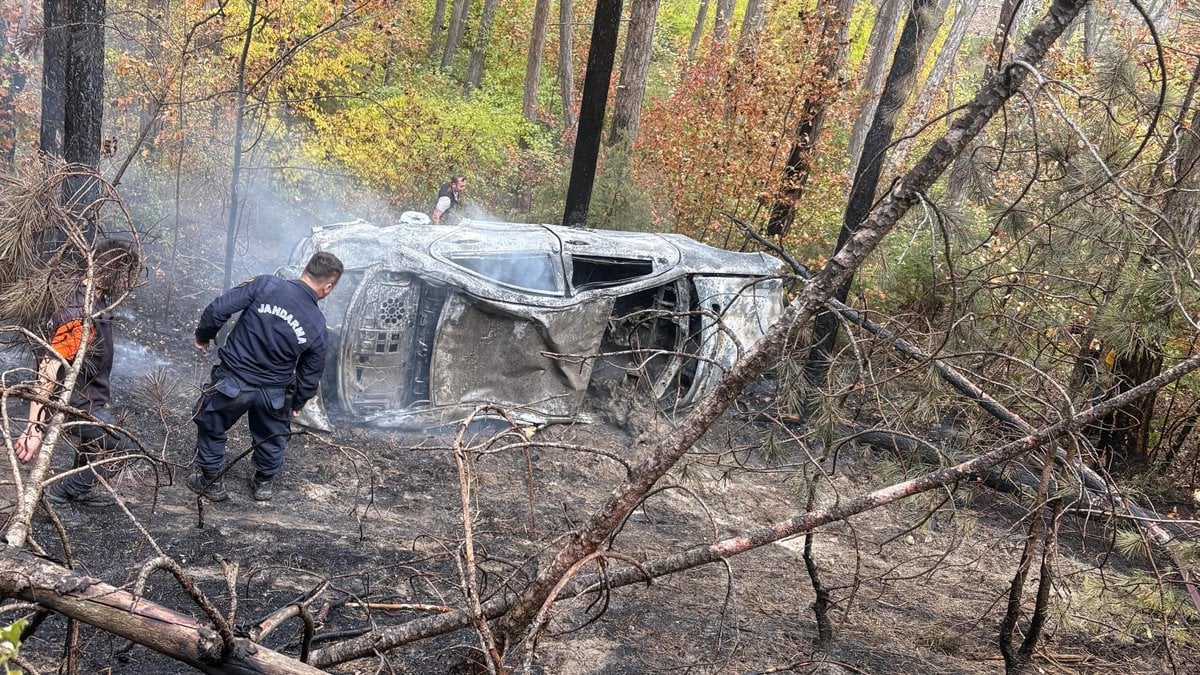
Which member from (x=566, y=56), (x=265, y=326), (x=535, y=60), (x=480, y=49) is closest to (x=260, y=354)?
(x=265, y=326)

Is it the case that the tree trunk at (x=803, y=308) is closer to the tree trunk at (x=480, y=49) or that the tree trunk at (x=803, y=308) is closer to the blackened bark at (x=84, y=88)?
the blackened bark at (x=84, y=88)

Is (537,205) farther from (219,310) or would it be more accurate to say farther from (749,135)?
(219,310)

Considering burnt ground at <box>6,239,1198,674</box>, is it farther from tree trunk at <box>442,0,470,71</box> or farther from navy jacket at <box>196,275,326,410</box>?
tree trunk at <box>442,0,470,71</box>

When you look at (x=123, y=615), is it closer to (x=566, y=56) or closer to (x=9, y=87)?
(x=9, y=87)

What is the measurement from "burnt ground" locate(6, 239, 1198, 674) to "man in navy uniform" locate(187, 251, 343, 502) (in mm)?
385

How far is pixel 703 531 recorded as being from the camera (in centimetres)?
651

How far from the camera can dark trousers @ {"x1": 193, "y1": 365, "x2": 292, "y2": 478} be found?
5.15 m

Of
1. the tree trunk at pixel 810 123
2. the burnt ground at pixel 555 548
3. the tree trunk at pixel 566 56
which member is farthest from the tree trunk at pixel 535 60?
the burnt ground at pixel 555 548

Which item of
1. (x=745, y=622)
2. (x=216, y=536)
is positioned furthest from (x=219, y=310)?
(x=745, y=622)

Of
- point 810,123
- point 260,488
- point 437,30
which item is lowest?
point 260,488

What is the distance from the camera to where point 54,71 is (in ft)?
21.6

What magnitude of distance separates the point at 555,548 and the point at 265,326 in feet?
7.57

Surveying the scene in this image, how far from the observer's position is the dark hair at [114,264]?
4.31 meters

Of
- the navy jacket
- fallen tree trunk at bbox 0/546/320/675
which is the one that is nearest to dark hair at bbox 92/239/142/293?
the navy jacket
